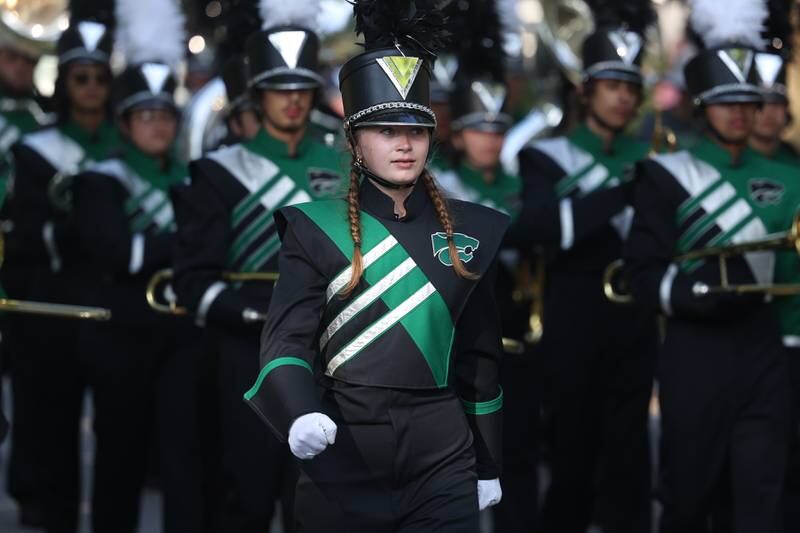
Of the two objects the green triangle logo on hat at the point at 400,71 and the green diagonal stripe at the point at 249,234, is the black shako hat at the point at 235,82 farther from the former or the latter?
the green triangle logo on hat at the point at 400,71

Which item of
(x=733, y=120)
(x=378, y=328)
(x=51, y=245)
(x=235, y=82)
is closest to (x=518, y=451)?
(x=733, y=120)

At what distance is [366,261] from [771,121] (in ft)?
14.4

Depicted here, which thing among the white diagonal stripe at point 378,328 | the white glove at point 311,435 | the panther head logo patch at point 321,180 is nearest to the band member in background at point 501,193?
the panther head logo patch at point 321,180

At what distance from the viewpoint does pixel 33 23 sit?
11773 mm

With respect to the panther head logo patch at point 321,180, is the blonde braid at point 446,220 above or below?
below

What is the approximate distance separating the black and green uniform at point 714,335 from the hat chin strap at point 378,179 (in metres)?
2.08

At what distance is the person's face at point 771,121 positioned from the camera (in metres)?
10.0

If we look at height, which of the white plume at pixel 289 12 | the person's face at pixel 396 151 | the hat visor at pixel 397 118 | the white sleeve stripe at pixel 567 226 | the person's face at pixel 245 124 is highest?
the white plume at pixel 289 12

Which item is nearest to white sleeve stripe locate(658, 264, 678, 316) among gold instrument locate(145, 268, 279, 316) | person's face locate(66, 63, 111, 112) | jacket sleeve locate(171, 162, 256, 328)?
gold instrument locate(145, 268, 279, 316)

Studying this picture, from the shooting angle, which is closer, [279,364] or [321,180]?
[279,364]

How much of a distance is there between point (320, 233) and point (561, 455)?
3.48 m

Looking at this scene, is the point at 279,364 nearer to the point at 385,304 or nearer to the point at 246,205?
the point at 385,304

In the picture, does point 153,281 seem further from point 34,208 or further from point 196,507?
point 34,208

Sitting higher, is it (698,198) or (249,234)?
(698,198)
